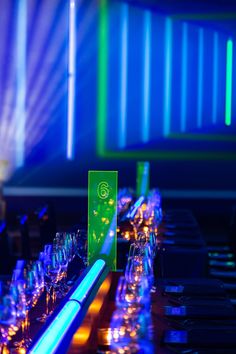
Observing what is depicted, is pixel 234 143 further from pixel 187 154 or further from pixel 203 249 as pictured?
pixel 203 249

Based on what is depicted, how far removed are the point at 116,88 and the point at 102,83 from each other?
17cm

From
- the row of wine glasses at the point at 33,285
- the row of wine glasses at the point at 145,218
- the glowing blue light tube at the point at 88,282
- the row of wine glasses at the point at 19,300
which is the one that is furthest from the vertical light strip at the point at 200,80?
the row of wine glasses at the point at 19,300

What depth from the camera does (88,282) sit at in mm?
2316

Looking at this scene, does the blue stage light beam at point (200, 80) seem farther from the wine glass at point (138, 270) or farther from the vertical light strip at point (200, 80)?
the wine glass at point (138, 270)

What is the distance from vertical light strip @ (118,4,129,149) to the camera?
7676 mm

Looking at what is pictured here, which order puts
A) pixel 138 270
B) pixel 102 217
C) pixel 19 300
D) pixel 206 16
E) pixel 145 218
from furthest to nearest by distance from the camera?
pixel 206 16 < pixel 145 218 < pixel 102 217 < pixel 138 270 < pixel 19 300

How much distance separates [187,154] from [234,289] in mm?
3408

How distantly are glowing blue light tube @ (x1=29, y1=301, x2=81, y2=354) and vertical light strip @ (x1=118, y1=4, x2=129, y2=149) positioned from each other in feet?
19.0

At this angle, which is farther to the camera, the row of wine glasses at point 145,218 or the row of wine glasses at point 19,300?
the row of wine glasses at point 145,218

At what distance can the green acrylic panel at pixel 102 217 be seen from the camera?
2.79 metres

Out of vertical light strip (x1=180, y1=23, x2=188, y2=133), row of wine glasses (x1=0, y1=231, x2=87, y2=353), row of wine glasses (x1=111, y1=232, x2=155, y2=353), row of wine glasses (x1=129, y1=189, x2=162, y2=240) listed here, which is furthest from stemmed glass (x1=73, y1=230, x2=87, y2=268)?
vertical light strip (x1=180, y1=23, x2=188, y2=133)

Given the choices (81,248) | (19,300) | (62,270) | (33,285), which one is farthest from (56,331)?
(81,248)

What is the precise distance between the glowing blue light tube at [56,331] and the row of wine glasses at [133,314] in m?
0.16

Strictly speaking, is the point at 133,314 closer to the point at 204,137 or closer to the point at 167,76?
the point at 204,137
